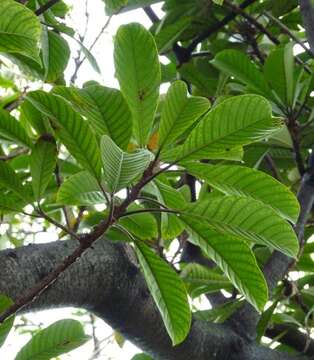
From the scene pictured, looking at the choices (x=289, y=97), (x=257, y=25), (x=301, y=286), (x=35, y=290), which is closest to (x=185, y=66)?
(x=257, y=25)

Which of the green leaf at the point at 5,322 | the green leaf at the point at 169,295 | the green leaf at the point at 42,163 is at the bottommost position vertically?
the green leaf at the point at 169,295

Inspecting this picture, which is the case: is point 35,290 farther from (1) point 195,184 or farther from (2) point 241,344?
(1) point 195,184

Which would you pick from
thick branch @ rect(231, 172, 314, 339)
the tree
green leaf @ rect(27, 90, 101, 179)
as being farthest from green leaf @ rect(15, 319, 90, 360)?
thick branch @ rect(231, 172, 314, 339)

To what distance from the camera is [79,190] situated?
762 mm

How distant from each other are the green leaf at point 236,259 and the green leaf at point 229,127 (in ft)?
0.33

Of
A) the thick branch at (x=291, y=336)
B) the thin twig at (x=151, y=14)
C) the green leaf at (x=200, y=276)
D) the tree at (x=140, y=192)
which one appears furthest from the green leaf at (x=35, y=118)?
the thin twig at (x=151, y=14)

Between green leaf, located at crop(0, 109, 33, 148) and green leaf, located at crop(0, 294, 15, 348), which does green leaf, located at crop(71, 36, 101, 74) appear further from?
green leaf, located at crop(0, 294, 15, 348)

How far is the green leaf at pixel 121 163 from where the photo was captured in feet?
1.95

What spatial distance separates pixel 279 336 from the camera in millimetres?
1218

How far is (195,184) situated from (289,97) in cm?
42

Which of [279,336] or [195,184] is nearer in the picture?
[279,336]

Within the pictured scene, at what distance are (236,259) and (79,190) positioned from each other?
0.21 m

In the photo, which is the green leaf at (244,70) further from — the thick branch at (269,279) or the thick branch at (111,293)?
the thick branch at (111,293)

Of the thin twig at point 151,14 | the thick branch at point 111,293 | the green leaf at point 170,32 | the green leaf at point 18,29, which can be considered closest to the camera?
the green leaf at point 18,29
